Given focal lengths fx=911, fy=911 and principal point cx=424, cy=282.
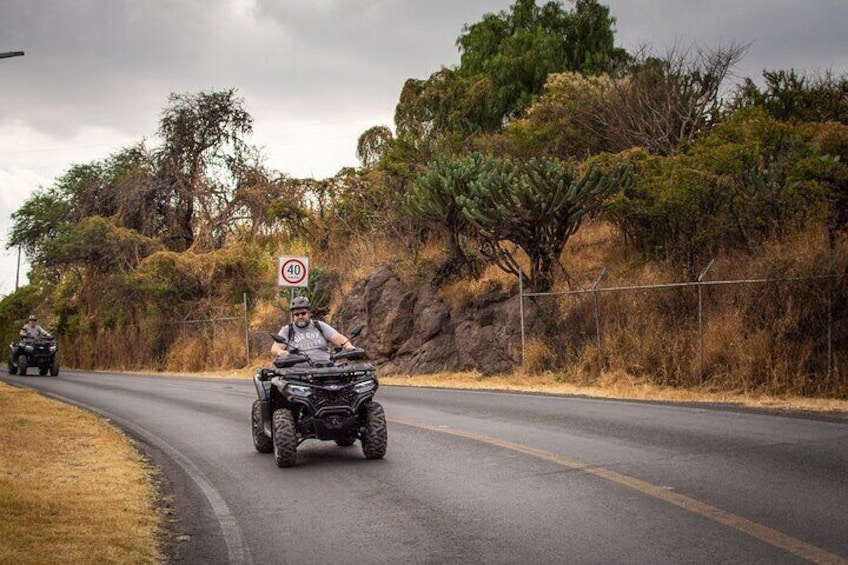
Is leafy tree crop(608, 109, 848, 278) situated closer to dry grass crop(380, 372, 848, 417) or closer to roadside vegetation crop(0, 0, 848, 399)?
roadside vegetation crop(0, 0, 848, 399)

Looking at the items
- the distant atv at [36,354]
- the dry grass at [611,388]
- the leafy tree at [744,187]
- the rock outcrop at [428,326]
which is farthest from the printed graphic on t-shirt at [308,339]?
the distant atv at [36,354]

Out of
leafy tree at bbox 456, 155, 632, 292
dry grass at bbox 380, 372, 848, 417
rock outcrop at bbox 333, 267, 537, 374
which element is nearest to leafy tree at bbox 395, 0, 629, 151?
rock outcrop at bbox 333, 267, 537, 374

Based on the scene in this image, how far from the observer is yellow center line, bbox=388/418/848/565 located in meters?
5.90

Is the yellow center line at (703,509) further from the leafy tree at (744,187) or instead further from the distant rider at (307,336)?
the leafy tree at (744,187)

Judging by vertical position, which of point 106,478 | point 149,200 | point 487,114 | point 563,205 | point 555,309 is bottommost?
point 106,478

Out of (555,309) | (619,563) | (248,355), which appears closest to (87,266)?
(248,355)

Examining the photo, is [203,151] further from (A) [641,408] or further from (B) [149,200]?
(A) [641,408]

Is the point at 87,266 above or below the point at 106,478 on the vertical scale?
above

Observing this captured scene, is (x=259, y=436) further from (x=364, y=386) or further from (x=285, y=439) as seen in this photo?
(x=364, y=386)

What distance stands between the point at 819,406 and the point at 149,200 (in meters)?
39.0

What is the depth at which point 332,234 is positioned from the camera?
36.7m

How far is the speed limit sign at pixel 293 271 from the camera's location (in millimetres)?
26406

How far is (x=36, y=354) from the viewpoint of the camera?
3338 centimetres

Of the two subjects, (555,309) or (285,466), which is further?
(555,309)
